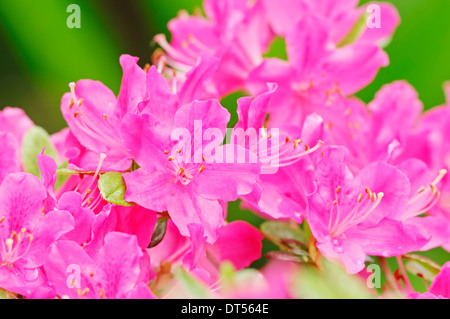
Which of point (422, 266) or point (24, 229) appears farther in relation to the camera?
point (422, 266)

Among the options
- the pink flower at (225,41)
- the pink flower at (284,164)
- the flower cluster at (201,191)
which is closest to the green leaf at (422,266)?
the flower cluster at (201,191)

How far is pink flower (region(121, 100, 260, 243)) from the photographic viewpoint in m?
0.46

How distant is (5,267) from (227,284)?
0.19 m

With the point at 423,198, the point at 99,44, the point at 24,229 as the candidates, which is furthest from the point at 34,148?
the point at 99,44

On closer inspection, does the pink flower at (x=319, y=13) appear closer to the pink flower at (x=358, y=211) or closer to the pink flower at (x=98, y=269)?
the pink flower at (x=358, y=211)

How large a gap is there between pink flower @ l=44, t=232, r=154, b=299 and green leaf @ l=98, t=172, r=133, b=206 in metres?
0.04

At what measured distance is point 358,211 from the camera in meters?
0.52

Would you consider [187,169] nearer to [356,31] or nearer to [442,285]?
[442,285]

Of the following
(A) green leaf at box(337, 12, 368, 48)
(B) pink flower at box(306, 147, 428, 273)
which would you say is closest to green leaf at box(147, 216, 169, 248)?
(B) pink flower at box(306, 147, 428, 273)

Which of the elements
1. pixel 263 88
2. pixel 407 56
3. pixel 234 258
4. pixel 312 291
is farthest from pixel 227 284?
pixel 407 56

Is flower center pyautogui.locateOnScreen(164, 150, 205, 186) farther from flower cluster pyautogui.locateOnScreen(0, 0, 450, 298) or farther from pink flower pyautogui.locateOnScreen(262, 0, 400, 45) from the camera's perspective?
pink flower pyautogui.locateOnScreen(262, 0, 400, 45)

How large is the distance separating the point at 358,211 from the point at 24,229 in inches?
9.8
